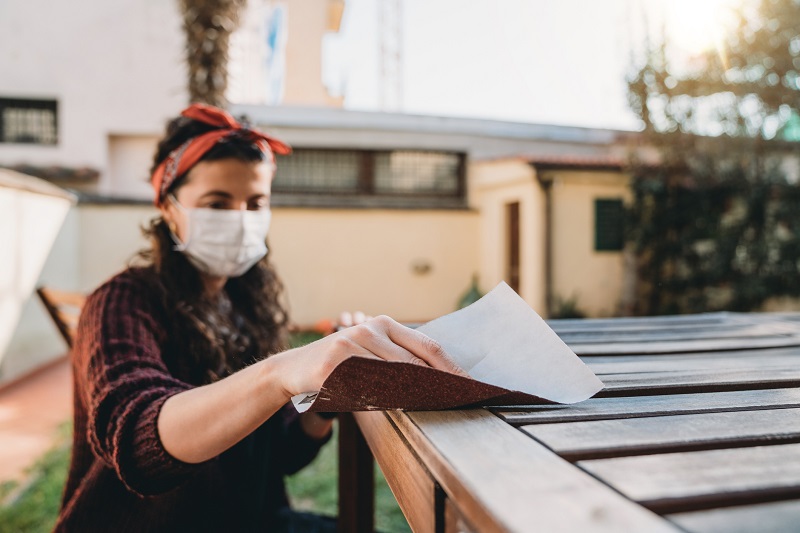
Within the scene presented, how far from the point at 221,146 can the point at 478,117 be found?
998cm

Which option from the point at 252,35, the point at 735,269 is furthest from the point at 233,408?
the point at 252,35

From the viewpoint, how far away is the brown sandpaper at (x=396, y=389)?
2.34 feet

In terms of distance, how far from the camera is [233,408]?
2.97 feet

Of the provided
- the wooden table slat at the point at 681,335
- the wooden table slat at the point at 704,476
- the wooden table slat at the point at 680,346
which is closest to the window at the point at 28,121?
the wooden table slat at the point at 681,335

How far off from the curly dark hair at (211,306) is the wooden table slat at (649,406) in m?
0.90

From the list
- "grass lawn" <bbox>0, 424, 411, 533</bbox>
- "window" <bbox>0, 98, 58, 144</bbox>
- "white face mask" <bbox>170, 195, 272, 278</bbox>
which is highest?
"window" <bbox>0, 98, 58, 144</bbox>

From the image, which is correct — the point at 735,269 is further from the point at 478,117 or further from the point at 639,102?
the point at 478,117

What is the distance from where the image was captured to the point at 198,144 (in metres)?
1.59

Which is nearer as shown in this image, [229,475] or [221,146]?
[229,475]

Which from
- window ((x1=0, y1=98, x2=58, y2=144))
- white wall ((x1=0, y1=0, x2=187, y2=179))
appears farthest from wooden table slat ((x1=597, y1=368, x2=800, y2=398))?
window ((x1=0, y1=98, x2=58, y2=144))

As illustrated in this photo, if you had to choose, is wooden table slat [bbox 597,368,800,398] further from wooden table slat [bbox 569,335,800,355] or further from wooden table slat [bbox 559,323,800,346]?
wooden table slat [bbox 559,323,800,346]

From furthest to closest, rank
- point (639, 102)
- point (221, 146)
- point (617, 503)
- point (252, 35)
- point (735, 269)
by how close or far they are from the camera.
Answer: point (252, 35) → point (639, 102) → point (735, 269) → point (221, 146) → point (617, 503)

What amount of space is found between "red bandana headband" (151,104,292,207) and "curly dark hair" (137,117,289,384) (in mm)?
18

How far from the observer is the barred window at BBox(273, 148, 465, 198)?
1049 centimetres
